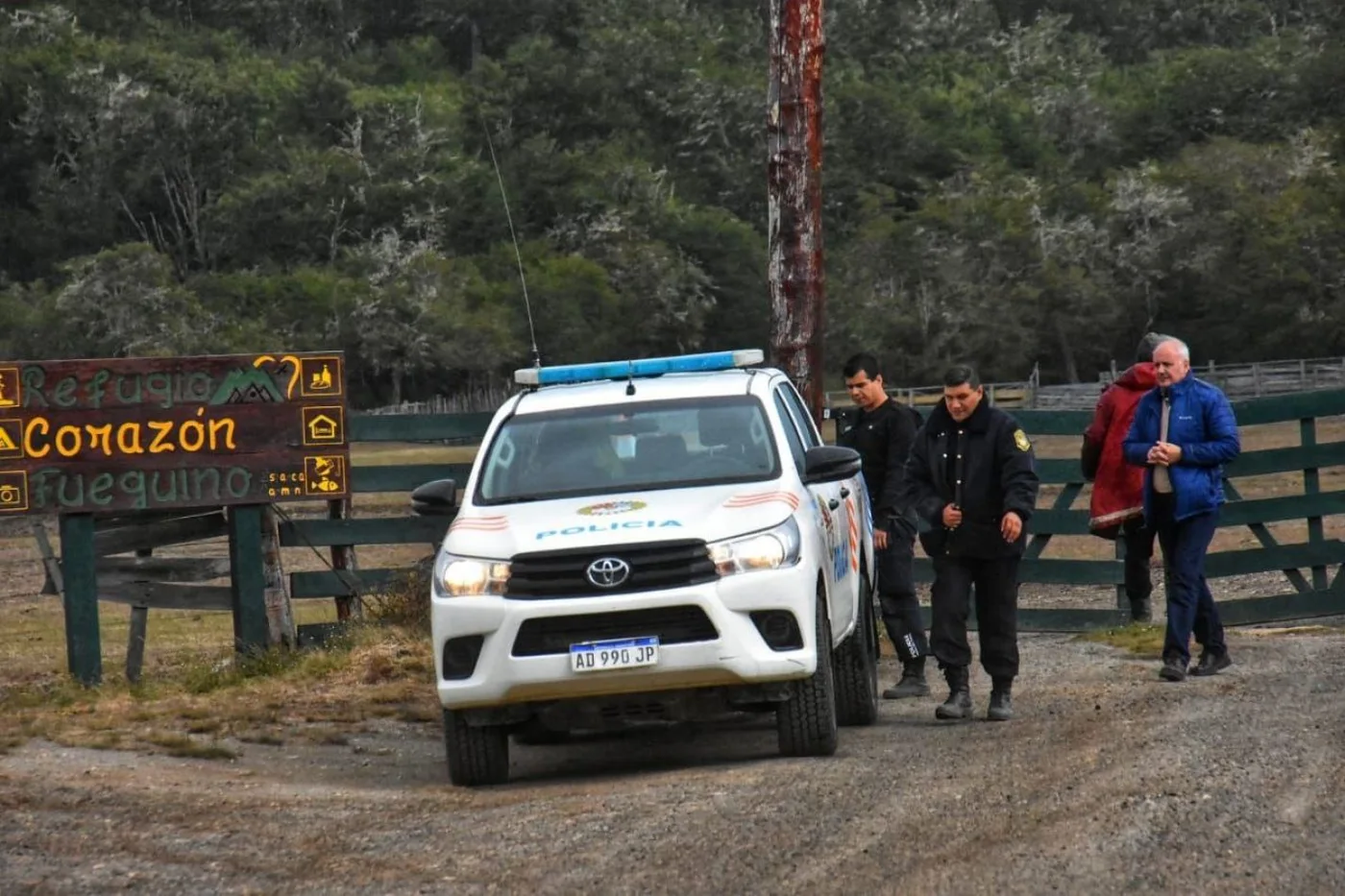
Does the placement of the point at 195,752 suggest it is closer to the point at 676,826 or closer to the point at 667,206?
the point at 676,826

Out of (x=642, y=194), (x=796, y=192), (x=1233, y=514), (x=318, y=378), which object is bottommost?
(x=1233, y=514)

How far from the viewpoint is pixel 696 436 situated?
1147 cm

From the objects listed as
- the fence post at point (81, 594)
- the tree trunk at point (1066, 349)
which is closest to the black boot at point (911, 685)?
the fence post at point (81, 594)

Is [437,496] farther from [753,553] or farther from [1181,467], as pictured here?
[1181,467]

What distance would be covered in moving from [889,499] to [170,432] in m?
4.71

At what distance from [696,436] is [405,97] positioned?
11941 cm

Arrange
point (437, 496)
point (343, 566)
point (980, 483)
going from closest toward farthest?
point (437, 496) < point (980, 483) < point (343, 566)

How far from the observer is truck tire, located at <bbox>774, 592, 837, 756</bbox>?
1056 centimetres

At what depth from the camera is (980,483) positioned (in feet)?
39.7

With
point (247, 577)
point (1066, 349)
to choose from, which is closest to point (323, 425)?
point (247, 577)

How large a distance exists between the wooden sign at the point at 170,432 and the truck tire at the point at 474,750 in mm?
4884

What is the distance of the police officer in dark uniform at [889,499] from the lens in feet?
Result: 44.4

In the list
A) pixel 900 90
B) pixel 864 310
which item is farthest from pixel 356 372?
pixel 900 90

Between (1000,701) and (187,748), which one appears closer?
(1000,701)
